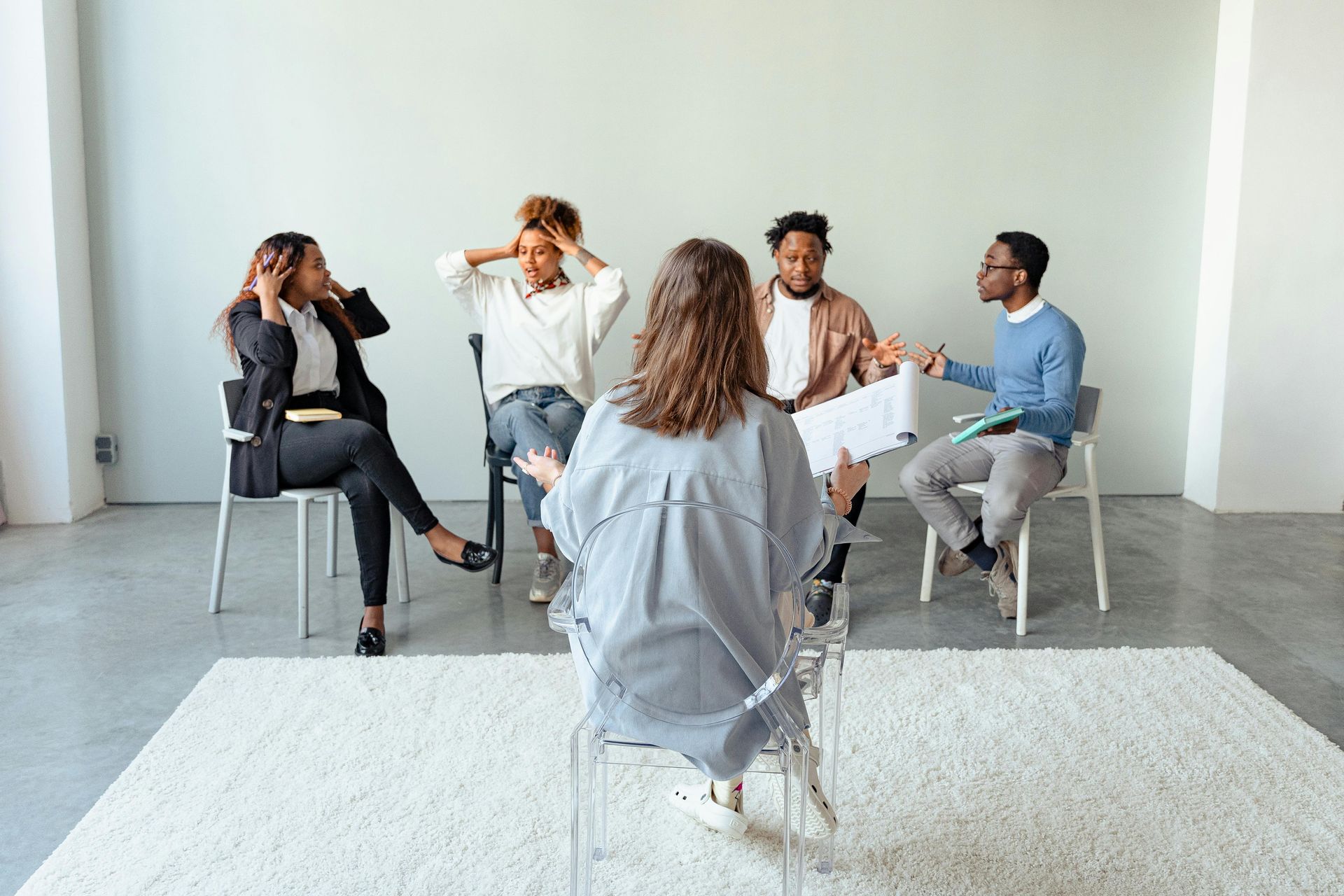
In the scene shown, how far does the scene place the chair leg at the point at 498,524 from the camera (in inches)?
148

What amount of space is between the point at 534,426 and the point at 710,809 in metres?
1.75

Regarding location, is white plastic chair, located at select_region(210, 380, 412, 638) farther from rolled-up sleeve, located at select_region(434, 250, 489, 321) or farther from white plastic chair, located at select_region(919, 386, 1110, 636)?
white plastic chair, located at select_region(919, 386, 1110, 636)

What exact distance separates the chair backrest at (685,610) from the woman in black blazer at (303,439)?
1636 mm

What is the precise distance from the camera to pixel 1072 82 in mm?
4723

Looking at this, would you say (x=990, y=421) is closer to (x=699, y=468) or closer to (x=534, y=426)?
(x=534, y=426)

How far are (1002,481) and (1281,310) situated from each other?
222 centimetres

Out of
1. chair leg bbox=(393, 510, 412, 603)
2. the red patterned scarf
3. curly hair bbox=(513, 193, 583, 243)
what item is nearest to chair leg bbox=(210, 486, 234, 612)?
chair leg bbox=(393, 510, 412, 603)

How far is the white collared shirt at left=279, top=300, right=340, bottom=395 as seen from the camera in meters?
3.37

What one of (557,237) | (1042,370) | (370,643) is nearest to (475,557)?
(370,643)

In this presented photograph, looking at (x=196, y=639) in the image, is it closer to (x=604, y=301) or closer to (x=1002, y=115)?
(x=604, y=301)

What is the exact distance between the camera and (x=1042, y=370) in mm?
3500

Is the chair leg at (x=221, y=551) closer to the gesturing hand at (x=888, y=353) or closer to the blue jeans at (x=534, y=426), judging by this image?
the blue jeans at (x=534, y=426)

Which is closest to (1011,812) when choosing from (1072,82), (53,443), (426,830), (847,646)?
(847,646)

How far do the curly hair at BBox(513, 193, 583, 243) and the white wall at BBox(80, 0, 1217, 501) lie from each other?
0.93 metres
